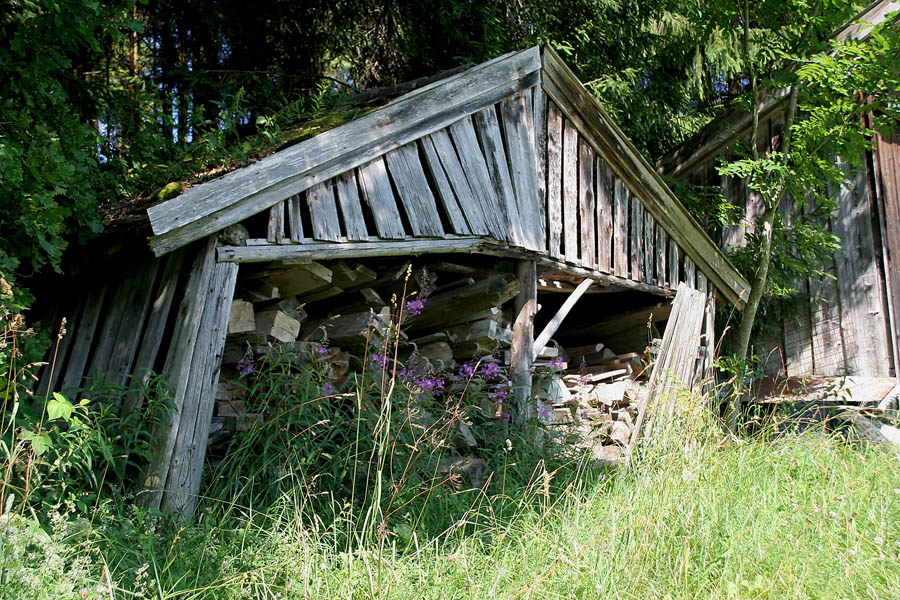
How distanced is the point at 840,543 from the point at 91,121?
24.1 feet

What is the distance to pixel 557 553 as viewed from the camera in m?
3.16

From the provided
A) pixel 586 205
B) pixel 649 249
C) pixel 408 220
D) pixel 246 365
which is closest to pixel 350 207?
pixel 408 220

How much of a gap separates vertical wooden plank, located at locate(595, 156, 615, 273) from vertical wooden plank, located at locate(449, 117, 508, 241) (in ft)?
4.72

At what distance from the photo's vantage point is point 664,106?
11.4 m

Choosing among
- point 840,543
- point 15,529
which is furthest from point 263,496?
point 840,543

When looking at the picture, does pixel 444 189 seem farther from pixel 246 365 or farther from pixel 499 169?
pixel 246 365

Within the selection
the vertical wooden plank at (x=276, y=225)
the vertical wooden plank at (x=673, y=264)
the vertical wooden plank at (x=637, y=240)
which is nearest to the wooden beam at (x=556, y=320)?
the vertical wooden plank at (x=637, y=240)

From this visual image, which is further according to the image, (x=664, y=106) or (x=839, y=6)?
(x=664, y=106)

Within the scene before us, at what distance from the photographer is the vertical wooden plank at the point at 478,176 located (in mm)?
5926

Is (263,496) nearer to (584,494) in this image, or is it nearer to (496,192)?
(584,494)

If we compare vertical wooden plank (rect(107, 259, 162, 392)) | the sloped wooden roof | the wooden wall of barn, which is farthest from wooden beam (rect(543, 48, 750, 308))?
vertical wooden plank (rect(107, 259, 162, 392))

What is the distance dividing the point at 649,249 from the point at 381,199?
3537 millimetres

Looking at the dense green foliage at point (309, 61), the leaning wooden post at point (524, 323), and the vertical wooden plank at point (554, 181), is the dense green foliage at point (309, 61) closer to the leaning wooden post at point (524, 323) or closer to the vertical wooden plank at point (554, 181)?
the vertical wooden plank at point (554, 181)

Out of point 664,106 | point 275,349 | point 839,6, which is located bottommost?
point 275,349
